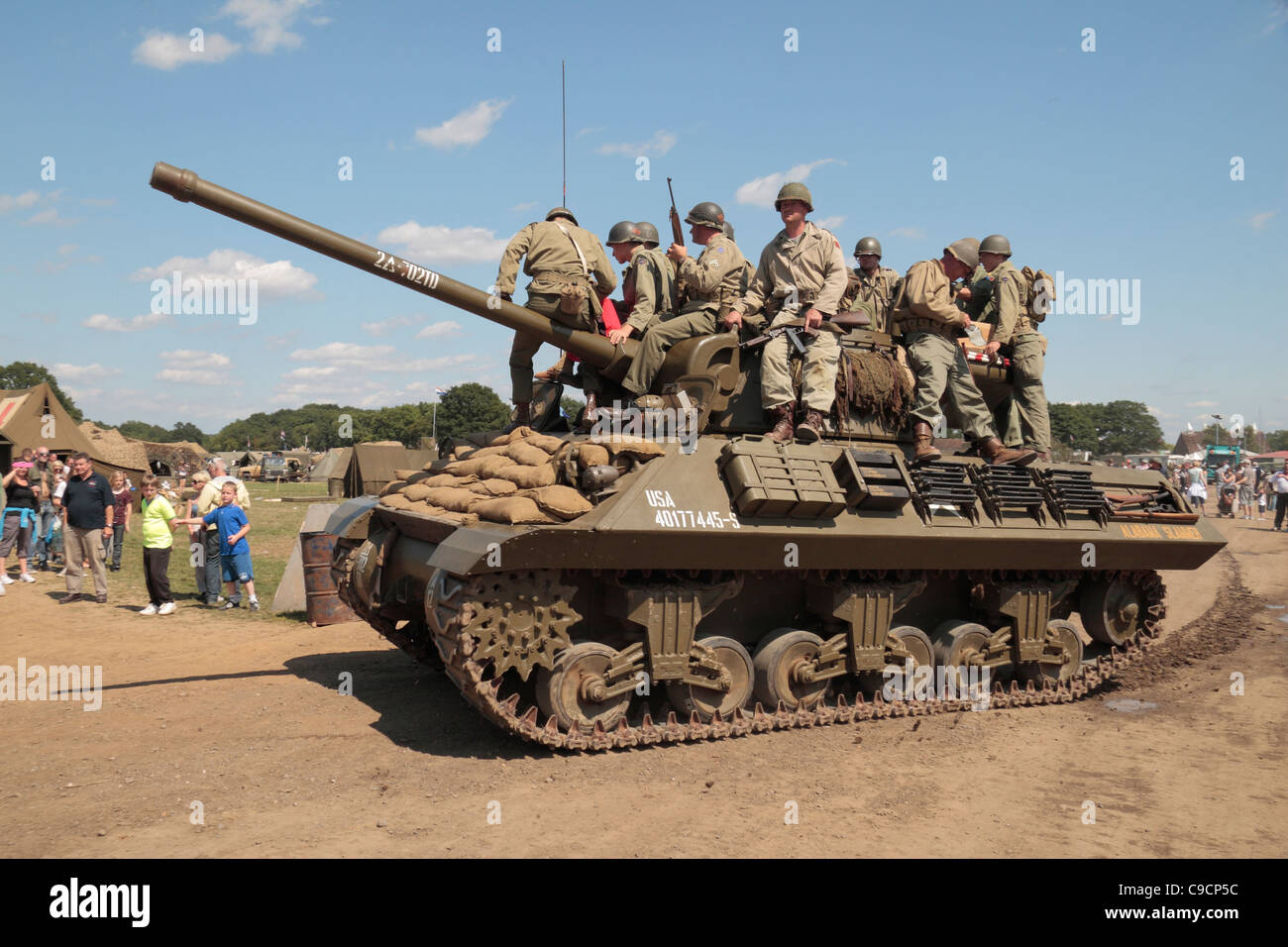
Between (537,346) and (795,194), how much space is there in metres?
2.87

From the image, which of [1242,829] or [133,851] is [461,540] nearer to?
[133,851]

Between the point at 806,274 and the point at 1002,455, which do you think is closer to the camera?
the point at 806,274

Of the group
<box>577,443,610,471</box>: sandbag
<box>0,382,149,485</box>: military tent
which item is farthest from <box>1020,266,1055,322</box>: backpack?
<box>0,382,149,485</box>: military tent

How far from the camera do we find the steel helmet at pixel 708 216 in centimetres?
923

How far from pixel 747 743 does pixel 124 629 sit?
9.17 m

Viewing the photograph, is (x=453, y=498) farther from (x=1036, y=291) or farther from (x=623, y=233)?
→ (x=1036, y=291)

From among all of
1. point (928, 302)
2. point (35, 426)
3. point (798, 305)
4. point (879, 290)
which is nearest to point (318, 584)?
point (798, 305)

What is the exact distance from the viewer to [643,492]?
23.4 feet

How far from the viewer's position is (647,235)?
1046 centimetres

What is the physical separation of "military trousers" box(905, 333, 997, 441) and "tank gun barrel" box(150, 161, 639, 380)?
9.07 feet

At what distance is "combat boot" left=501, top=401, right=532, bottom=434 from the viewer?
33.0ft

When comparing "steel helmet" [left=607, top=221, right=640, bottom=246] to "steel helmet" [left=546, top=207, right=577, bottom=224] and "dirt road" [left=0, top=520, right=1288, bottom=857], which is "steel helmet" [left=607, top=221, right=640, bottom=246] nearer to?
"steel helmet" [left=546, top=207, right=577, bottom=224]

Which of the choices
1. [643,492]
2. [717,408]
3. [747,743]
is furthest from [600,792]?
[717,408]

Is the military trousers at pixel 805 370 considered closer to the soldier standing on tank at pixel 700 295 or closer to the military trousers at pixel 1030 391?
the soldier standing on tank at pixel 700 295
